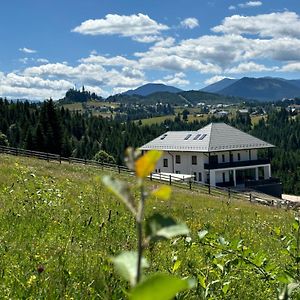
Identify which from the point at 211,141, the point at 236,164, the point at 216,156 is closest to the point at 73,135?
the point at 211,141

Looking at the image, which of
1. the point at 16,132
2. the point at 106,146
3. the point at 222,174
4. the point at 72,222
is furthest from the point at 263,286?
the point at 106,146

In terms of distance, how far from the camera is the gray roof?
63.7 m

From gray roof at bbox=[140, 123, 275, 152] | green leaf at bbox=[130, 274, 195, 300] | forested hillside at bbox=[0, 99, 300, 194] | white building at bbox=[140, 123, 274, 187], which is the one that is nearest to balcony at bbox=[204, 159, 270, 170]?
white building at bbox=[140, 123, 274, 187]

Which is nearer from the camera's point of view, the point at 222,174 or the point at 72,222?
the point at 72,222

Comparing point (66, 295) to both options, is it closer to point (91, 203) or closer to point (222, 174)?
point (91, 203)

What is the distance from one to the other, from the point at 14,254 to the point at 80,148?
121 meters

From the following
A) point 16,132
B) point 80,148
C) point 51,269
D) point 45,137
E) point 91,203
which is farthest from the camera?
point 80,148

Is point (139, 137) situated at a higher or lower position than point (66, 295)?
lower

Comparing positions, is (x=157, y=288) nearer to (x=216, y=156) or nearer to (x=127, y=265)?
(x=127, y=265)

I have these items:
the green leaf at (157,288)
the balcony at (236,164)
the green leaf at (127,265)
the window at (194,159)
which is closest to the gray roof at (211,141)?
the window at (194,159)

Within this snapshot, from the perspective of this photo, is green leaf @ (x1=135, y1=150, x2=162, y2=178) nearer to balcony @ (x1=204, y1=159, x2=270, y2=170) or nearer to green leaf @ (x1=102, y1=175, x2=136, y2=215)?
green leaf @ (x1=102, y1=175, x2=136, y2=215)

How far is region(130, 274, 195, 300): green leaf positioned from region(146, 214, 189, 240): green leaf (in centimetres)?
9

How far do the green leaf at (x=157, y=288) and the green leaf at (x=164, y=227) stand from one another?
0.09 m

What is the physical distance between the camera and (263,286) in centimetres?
468
